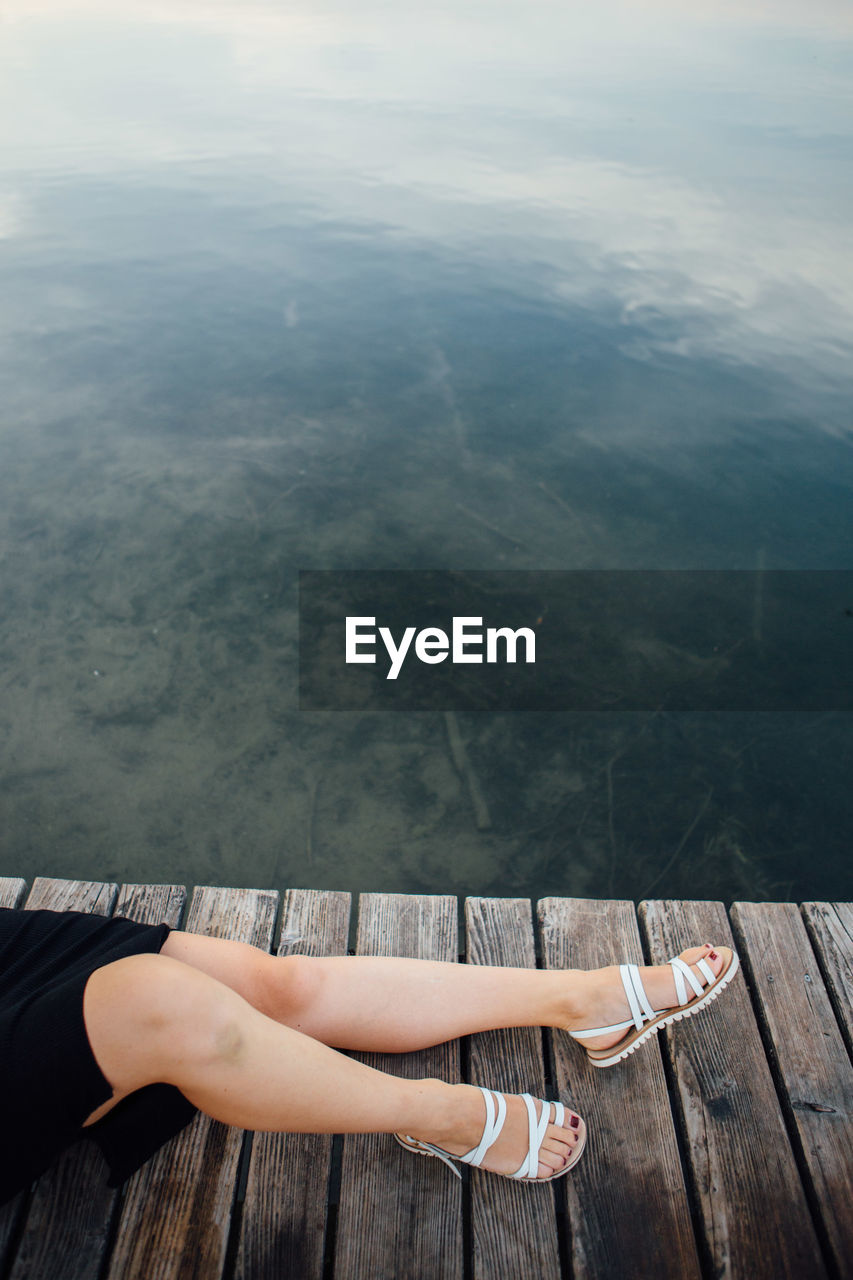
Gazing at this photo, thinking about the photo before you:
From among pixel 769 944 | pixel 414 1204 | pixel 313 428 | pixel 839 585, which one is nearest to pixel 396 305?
pixel 313 428

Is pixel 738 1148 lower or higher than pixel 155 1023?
lower

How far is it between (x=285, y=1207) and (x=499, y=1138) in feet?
1.22

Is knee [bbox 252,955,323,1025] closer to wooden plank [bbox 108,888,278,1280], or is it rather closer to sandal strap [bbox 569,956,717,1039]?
wooden plank [bbox 108,888,278,1280]

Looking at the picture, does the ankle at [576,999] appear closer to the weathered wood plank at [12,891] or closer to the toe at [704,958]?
the toe at [704,958]

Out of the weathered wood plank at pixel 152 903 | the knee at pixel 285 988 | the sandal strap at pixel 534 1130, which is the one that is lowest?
the weathered wood plank at pixel 152 903

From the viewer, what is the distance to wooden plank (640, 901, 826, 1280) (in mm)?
1333

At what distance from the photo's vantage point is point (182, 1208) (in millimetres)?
1354

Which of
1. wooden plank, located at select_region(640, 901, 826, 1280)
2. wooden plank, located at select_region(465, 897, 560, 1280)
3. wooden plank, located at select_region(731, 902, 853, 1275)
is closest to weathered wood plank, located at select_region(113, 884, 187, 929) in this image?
wooden plank, located at select_region(465, 897, 560, 1280)

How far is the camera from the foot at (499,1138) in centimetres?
135

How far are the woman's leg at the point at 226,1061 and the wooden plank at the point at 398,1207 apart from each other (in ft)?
0.47

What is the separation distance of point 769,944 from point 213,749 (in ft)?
5.62

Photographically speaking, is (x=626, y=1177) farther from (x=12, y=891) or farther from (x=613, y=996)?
(x=12, y=891)
